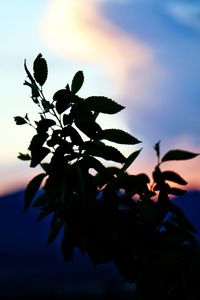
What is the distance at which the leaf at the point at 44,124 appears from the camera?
2793 mm

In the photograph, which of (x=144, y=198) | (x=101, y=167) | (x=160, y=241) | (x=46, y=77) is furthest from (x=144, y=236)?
(x=46, y=77)

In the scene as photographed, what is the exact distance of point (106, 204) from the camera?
2881 millimetres

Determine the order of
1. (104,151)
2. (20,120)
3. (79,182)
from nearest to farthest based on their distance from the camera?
(79,182), (104,151), (20,120)

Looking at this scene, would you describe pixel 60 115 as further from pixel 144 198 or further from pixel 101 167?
pixel 144 198

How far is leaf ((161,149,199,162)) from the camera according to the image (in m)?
3.20

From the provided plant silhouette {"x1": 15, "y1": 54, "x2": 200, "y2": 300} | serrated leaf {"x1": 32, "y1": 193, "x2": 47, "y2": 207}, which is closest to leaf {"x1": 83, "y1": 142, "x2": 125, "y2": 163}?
plant silhouette {"x1": 15, "y1": 54, "x2": 200, "y2": 300}

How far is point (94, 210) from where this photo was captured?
9.45 ft

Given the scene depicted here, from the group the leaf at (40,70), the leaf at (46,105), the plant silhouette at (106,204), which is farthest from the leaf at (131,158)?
the leaf at (40,70)

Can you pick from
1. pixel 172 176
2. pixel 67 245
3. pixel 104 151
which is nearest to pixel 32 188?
pixel 67 245

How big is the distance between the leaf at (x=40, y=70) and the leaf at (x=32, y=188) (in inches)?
27.9

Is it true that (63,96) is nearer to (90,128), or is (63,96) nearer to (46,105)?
(46,105)

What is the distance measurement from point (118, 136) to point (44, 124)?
0.43 metres

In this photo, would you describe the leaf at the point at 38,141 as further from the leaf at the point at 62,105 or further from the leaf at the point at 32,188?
the leaf at the point at 32,188

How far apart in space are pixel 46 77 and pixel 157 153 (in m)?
0.96
